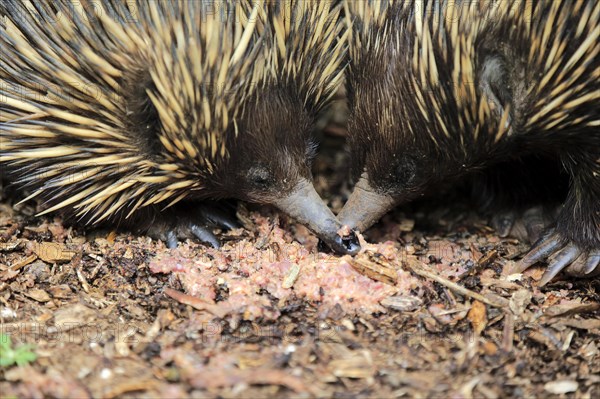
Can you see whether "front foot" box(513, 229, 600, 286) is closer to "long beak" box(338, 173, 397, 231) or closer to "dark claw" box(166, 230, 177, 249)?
"long beak" box(338, 173, 397, 231)

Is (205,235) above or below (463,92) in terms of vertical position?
below

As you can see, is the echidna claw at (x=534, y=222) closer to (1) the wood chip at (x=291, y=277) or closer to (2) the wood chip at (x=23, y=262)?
(1) the wood chip at (x=291, y=277)

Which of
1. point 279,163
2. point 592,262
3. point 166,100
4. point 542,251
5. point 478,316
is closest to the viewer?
point 166,100

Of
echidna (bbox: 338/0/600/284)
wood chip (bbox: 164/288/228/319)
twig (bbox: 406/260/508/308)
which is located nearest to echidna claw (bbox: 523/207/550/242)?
echidna (bbox: 338/0/600/284)

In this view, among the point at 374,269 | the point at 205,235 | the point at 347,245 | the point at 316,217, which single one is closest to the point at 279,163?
the point at 316,217

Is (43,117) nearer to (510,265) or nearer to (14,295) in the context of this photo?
(14,295)

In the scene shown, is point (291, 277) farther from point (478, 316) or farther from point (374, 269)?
point (478, 316)

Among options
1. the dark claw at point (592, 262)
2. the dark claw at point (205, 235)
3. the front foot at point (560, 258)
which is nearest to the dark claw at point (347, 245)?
the dark claw at point (205, 235)
